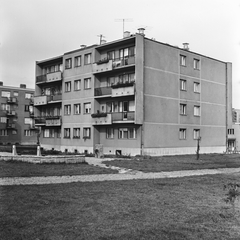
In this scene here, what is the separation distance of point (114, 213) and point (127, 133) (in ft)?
88.8

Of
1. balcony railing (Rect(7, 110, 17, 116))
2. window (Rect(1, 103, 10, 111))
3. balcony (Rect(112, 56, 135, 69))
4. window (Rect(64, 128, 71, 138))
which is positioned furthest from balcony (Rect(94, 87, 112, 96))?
window (Rect(1, 103, 10, 111))

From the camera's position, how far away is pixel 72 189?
36.5 ft

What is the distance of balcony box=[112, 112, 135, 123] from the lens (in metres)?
33.0

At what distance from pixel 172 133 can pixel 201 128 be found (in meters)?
5.77

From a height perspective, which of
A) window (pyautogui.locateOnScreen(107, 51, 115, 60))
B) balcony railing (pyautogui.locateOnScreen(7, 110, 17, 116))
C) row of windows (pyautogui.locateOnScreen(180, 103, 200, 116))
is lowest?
row of windows (pyautogui.locateOnScreen(180, 103, 200, 116))

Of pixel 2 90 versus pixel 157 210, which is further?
pixel 2 90

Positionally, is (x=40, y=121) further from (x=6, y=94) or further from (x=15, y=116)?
(x=6, y=94)

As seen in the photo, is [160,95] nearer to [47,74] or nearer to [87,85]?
[87,85]

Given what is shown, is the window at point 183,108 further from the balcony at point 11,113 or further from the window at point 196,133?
the balcony at point 11,113

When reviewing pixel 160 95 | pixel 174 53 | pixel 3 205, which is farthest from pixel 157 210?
pixel 174 53

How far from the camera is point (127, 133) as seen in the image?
34719 millimetres

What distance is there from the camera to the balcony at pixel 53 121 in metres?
42.8

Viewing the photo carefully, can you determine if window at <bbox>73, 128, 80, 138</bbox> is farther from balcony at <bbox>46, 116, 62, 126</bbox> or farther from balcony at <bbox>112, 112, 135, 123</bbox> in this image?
balcony at <bbox>112, 112, 135, 123</bbox>

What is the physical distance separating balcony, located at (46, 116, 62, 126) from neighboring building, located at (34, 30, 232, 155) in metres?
0.13
